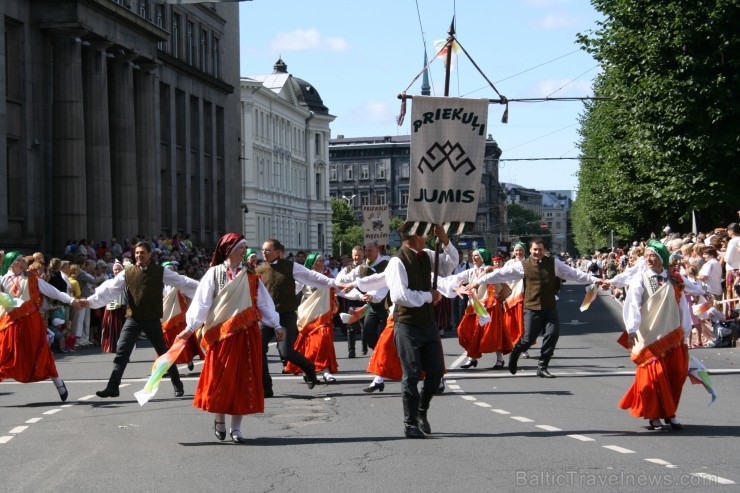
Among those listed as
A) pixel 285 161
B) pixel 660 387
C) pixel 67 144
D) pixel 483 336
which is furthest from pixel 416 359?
pixel 285 161

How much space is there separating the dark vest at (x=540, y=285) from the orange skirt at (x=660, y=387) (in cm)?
540

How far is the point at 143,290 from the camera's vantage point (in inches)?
587

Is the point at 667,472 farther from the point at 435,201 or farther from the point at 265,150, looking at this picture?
the point at 265,150

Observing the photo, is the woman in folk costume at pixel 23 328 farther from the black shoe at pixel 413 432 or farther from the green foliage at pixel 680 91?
the green foliage at pixel 680 91

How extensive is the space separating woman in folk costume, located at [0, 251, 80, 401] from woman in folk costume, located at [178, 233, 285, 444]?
13.3 ft

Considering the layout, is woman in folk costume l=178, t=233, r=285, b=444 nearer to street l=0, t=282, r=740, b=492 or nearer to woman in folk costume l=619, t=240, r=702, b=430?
street l=0, t=282, r=740, b=492

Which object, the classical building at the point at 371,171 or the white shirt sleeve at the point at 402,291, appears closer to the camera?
the white shirt sleeve at the point at 402,291

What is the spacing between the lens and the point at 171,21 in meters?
54.8

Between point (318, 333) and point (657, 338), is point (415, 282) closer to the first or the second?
point (657, 338)

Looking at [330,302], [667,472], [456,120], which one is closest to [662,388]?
[667,472]

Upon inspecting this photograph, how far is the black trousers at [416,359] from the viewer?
11414 mm

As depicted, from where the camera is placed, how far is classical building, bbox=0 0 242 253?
36.6 metres

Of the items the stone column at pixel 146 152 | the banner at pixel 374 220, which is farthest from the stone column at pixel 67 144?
the banner at pixel 374 220

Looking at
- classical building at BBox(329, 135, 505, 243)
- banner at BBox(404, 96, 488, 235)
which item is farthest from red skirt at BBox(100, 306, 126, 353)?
classical building at BBox(329, 135, 505, 243)
